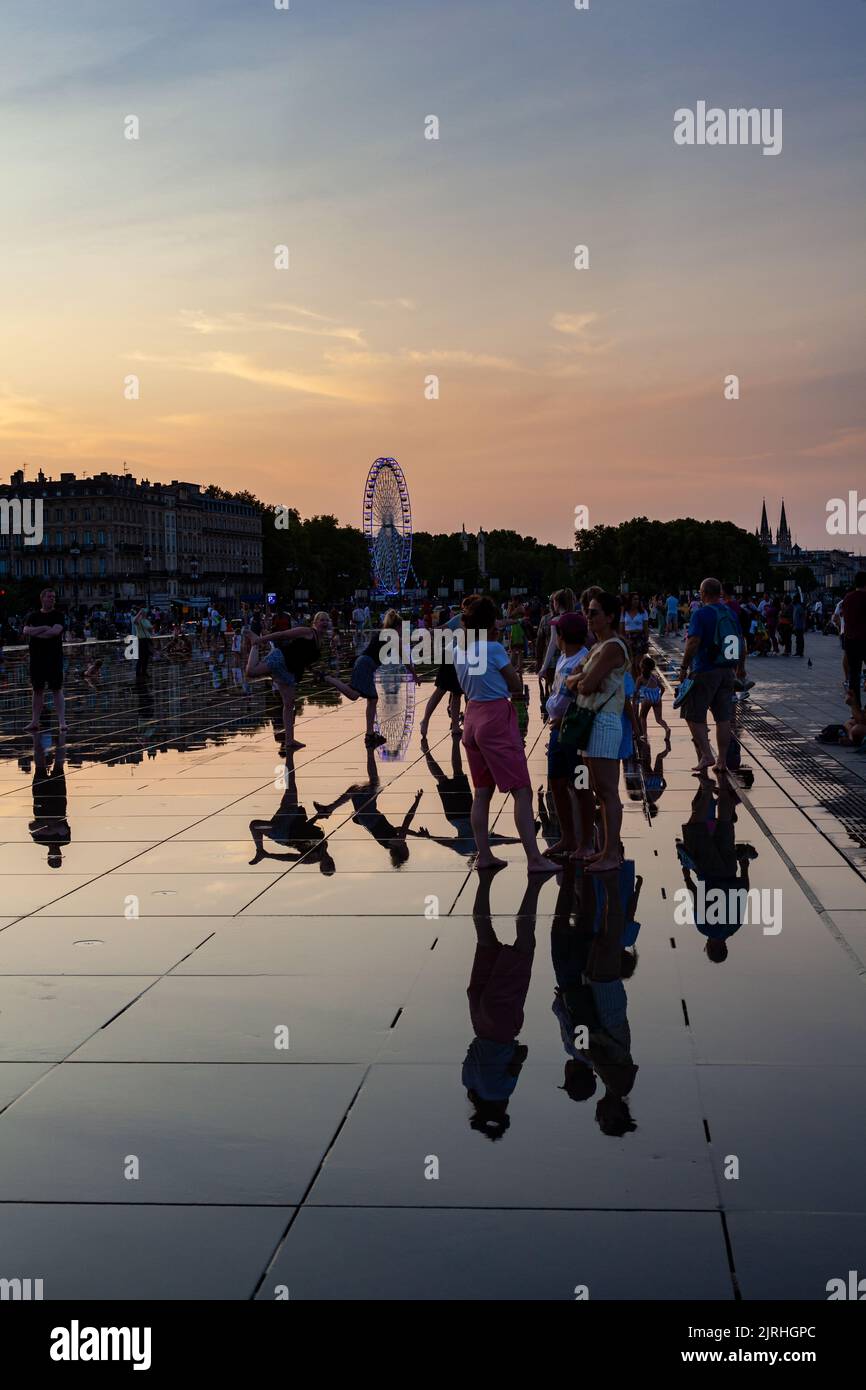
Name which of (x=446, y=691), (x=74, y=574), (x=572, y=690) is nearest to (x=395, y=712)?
(x=446, y=691)

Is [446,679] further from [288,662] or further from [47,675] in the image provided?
[47,675]

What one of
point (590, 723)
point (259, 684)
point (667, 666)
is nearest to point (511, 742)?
point (590, 723)

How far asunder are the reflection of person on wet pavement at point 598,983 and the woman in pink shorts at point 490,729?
552 mm

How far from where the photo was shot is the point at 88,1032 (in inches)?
240

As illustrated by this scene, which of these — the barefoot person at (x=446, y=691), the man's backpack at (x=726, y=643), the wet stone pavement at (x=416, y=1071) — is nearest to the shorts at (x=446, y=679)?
the barefoot person at (x=446, y=691)

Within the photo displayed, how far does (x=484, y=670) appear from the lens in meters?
9.12

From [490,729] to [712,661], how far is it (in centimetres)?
501

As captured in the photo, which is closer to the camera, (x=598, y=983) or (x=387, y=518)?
(x=598, y=983)

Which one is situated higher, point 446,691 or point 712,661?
point 712,661

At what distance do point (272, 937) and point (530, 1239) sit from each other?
372cm

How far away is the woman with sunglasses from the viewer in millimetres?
9141

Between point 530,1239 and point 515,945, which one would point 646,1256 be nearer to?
point 530,1239

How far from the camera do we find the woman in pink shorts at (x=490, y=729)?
29.8 feet

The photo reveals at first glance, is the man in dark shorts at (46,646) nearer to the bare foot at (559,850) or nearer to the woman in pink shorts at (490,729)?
the bare foot at (559,850)
